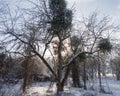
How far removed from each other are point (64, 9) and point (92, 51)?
14.9 ft

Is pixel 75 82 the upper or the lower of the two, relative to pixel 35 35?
lower

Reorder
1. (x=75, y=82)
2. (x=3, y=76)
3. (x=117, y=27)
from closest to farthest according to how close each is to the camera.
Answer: (x=3, y=76), (x=117, y=27), (x=75, y=82)

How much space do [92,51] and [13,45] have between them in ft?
18.1

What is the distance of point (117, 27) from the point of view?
1877cm

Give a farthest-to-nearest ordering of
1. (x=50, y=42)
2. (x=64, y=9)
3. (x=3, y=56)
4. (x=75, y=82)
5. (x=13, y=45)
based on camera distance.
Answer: (x=75, y=82) → (x=50, y=42) → (x=13, y=45) → (x=64, y=9) → (x=3, y=56)

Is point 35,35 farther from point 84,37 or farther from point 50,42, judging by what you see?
point 84,37

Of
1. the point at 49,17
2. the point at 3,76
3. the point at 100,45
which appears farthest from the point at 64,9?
the point at 3,76

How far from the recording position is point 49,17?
49.9ft

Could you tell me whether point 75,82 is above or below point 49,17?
below

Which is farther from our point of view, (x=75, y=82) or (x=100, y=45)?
(x=75, y=82)

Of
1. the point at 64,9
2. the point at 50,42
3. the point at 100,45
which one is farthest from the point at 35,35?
the point at 100,45

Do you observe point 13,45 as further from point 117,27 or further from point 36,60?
point 117,27

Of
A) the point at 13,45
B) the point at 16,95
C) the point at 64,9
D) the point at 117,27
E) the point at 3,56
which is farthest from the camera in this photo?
the point at 117,27

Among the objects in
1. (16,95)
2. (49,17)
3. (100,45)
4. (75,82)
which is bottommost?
(16,95)
